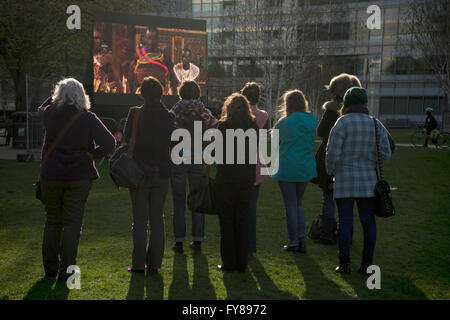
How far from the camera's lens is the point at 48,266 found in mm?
5000

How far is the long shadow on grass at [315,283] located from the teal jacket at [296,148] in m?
0.97

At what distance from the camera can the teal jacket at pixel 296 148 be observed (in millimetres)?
5938

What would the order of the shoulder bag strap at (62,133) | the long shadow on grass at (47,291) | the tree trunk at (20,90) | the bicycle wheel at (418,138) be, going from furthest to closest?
the bicycle wheel at (418,138)
the tree trunk at (20,90)
the shoulder bag strap at (62,133)
the long shadow on grass at (47,291)

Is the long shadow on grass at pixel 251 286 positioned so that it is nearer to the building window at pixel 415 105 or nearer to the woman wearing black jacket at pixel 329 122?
the woman wearing black jacket at pixel 329 122

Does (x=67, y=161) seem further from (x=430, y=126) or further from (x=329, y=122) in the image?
(x=430, y=126)

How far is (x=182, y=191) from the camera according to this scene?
19.8 feet

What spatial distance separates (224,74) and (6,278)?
54.6m

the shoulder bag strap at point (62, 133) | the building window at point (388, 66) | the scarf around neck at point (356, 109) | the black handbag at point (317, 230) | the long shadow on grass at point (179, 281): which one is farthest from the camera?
the building window at point (388, 66)

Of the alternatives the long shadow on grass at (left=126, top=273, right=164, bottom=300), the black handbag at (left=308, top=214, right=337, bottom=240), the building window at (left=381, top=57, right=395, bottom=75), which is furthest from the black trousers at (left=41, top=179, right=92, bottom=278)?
the building window at (left=381, top=57, right=395, bottom=75)

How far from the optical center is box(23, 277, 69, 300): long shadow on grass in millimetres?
4465

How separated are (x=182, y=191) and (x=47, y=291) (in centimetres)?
199

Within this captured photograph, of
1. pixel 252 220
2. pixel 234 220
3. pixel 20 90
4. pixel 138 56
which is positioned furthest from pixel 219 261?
pixel 20 90

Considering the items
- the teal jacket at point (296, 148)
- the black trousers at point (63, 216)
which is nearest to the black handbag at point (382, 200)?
the teal jacket at point (296, 148)
